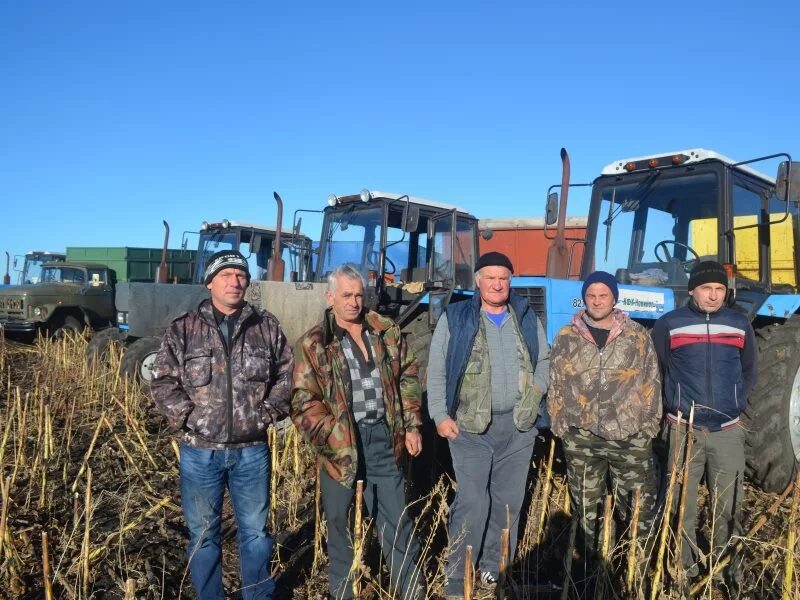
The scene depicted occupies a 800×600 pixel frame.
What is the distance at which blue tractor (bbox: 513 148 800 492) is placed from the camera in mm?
4293

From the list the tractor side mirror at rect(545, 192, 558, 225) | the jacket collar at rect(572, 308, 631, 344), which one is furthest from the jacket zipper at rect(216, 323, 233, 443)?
Answer: the tractor side mirror at rect(545, 192, 558, 225)

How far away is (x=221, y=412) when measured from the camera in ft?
8.65

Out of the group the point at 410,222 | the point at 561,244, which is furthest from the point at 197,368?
the point at 410,222

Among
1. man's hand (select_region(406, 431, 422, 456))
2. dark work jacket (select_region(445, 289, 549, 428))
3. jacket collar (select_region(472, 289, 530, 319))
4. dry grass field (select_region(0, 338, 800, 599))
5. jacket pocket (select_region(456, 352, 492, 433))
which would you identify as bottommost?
dry grass field (select_region(0, 338, 800, 599))

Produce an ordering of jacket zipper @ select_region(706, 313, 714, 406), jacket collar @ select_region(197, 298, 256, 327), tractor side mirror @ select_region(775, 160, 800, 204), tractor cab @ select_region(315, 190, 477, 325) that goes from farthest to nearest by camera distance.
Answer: tractor cab @ select_region(315, 190, 477, 325)
tractor side mirror @ select_region(775, 160, 800, 204)
jacket zipper @ select_region(706, 313, 714, 406)
jacket collar @ select_region(197, 298, 256, 327)

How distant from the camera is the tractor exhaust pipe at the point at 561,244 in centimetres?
472

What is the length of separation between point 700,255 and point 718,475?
6.85 ft

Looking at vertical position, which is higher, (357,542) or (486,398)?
(486,398)

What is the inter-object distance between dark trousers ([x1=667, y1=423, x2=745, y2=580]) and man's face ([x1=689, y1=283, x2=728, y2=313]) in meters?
0.58

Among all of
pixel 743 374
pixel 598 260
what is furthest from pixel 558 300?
pixel 743 374

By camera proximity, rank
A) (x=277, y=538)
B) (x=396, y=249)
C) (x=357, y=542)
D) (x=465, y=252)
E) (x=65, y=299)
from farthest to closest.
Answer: (x=65, y=299), (x=465, y=252), (x=396, y=249), (x=277, y=538), (x=357, y=542)

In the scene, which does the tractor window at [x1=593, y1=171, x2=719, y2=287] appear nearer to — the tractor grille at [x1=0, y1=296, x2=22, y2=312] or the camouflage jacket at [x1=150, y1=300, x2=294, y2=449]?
the camouflage jacket at [x1=150, y1=300, x2=294, y2=449]

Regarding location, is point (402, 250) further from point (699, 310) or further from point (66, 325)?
point (66, 325)

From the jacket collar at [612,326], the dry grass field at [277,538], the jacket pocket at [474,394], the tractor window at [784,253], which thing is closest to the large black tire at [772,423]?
the dry grass field at [277,538]
